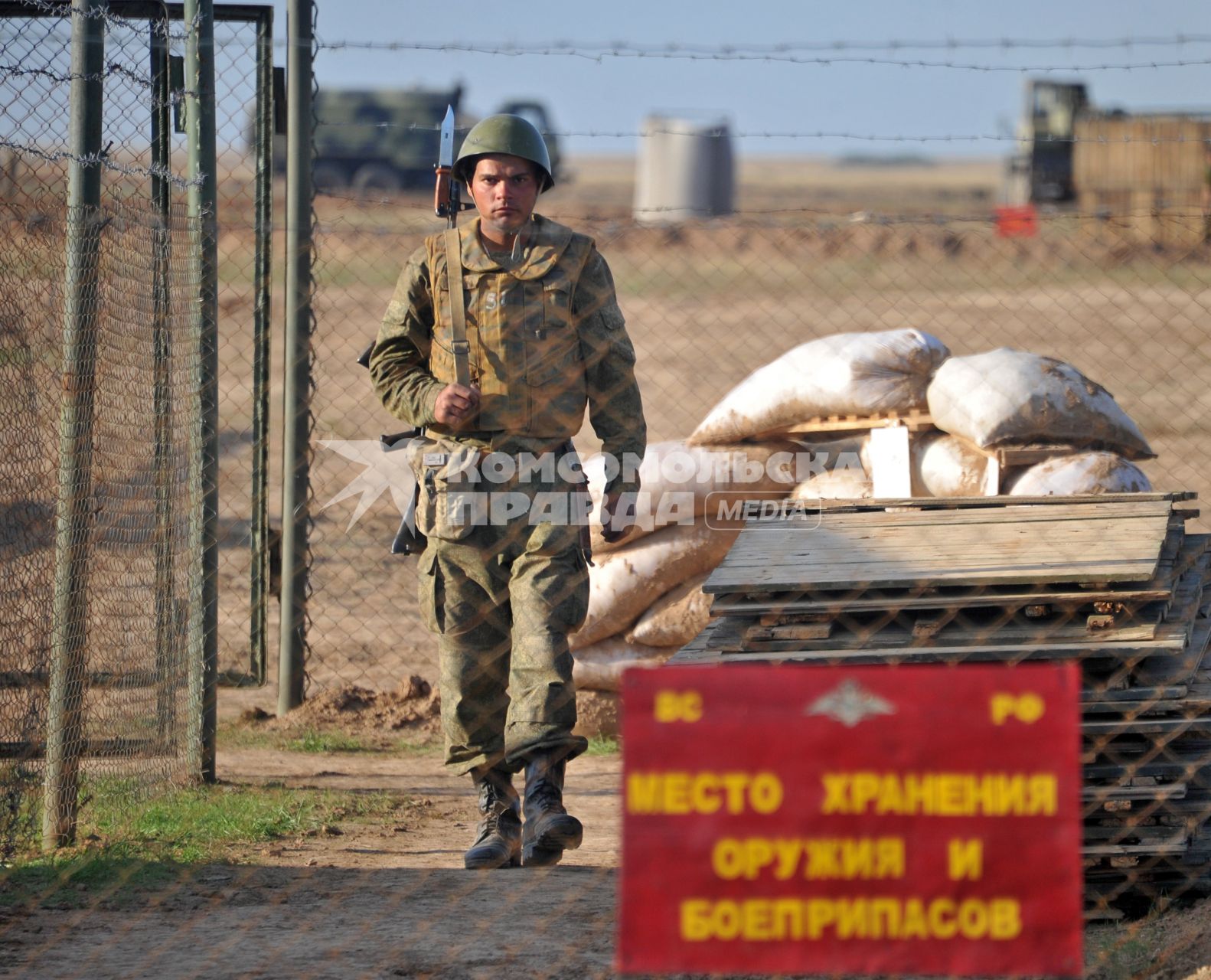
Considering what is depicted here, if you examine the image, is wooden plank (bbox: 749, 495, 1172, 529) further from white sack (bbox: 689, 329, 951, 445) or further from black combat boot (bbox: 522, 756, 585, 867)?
black combat boot (bbox: 522, 756, 585, 867)

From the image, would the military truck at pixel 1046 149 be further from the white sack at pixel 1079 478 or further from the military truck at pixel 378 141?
the white sack at pixel 1079 478

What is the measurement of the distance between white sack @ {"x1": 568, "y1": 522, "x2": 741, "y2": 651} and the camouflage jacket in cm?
119

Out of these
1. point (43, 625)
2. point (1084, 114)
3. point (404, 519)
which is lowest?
point (43, 625)

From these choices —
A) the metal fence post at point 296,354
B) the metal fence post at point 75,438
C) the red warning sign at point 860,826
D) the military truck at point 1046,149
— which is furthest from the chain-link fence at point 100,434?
the military truck at point 1046,149

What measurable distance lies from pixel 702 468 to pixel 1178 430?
6333 millimetres

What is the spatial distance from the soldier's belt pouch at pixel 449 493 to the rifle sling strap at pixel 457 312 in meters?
0.19

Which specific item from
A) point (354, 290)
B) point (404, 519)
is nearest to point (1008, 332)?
point (354, 290)

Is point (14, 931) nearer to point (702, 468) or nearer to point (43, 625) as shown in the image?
point (43, 625)

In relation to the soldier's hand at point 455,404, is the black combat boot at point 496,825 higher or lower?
lower

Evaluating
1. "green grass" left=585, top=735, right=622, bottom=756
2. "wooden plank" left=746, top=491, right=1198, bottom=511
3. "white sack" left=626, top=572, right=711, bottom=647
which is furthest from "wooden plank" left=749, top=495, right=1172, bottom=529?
"green grass" left=585, top=735, right=622, bottom=756

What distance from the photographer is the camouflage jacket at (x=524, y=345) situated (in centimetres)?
381

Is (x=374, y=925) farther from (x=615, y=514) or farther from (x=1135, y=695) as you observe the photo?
(x=1135, y=695)

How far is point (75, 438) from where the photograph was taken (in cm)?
384

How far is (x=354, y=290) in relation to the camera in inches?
688
